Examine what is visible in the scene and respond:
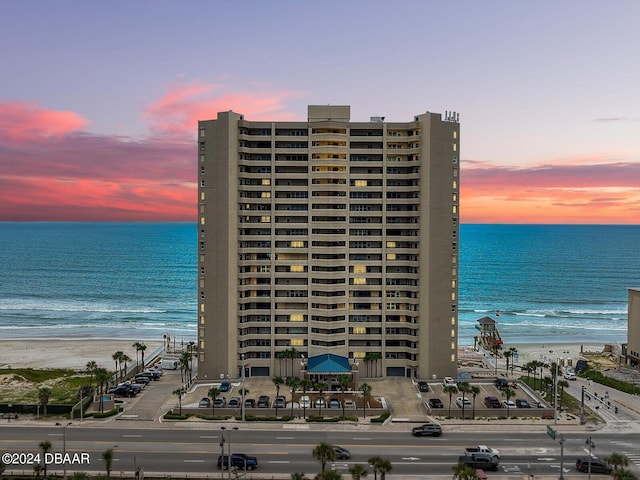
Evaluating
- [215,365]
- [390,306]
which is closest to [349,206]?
[390,306]

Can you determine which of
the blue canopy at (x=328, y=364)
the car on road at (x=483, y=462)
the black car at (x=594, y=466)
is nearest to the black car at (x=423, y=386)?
the blue canopy at (x=328, y=364)

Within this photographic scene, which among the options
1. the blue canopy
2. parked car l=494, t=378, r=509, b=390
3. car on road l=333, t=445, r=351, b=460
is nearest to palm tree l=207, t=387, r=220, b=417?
the blue canopy

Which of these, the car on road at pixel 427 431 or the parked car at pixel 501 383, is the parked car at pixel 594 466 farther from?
the parked car at pixel 501 383

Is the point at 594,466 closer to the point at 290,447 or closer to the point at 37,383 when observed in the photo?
the point at 290,447

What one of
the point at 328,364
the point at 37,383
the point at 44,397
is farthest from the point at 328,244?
the point at 37,383

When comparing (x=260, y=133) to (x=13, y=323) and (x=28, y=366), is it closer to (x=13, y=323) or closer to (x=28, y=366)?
(x=28, y=366)

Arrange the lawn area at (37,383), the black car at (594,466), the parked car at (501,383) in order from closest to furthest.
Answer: the black car at (594,466), the lawn area at (37,383), the parked car at (501,383)
